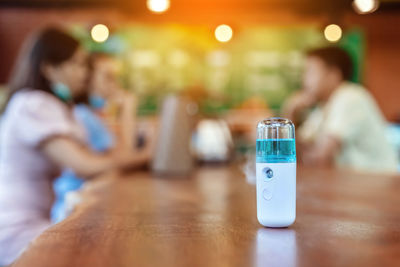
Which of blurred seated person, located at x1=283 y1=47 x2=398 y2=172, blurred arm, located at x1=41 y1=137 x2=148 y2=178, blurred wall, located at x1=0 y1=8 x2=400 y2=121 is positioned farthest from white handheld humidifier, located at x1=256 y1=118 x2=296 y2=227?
blurred wall, located at x1=0 y1=8 x2=400 y2=121

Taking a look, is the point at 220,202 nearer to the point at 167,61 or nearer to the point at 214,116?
the point at 214,116

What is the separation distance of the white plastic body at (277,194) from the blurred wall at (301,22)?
517cm

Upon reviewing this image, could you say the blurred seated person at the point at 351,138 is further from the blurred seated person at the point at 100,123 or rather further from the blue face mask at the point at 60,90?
the blue face mask at the point at 60,90

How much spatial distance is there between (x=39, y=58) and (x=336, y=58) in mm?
1694

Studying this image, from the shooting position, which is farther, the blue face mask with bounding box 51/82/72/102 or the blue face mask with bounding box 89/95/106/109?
the blue face mask with bounding box 89/95/106/109

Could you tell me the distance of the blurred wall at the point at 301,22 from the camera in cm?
560

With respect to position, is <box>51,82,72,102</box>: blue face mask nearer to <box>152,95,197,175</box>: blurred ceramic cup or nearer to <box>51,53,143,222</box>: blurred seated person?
<box>51,53,143,222</box>: blurred seated person

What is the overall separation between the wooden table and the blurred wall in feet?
15.6

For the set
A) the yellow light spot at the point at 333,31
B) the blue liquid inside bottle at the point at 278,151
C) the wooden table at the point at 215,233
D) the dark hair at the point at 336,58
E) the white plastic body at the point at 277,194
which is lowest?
the wooden table at the point at 215,233

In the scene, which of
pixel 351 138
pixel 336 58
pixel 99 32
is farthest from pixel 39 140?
pixel 99 32

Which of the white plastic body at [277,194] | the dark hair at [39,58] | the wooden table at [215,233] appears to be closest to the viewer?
the wooden table at [215,233]

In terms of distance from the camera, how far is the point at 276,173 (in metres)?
0.71

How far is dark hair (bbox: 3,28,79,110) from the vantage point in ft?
5.87

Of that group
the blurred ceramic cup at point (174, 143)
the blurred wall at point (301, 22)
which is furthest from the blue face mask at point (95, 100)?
the blurred wall at point (301, 22)
